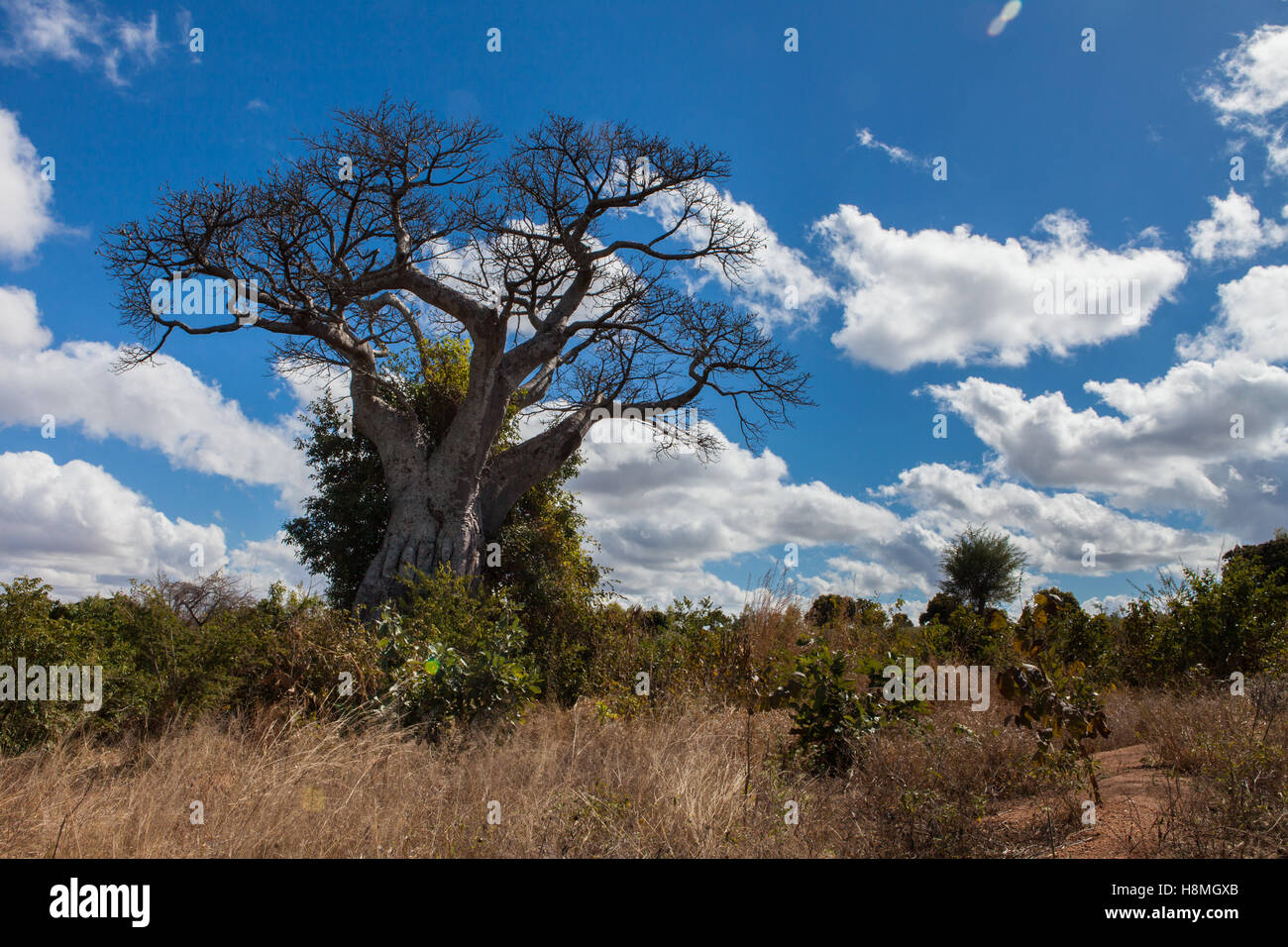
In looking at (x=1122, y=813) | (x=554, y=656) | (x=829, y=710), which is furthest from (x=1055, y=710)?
(x=554, y=656)

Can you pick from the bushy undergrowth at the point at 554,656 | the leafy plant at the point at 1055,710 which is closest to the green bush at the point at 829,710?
the bushy undergrowth at the point at 554,656

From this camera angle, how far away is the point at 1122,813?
154 inches

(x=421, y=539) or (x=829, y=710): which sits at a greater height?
(x=421, y=539)

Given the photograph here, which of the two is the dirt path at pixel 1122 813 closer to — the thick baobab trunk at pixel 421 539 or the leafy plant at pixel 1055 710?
the leafy plant at pixel 1055 710

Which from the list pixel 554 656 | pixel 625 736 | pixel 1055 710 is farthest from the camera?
pixel 554 656

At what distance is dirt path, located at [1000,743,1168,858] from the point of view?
348 cm

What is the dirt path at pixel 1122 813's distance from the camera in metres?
3.48

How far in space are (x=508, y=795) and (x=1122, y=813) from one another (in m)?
3.31

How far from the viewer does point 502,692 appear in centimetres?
618

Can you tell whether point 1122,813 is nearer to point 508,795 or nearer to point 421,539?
point 508,795

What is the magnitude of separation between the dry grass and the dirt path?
18 centimetres

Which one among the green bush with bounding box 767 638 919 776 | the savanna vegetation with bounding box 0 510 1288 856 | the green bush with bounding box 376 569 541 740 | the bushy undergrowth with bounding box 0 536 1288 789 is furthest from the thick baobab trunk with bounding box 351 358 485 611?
the green bush with bounding box 767 638 919 776

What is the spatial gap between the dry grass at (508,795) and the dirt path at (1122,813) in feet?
0.60

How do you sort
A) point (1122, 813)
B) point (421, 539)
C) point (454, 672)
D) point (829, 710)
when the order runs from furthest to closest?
point (421, 539) → point (454, 672) → point (829, 710) → point (1122, 813)
